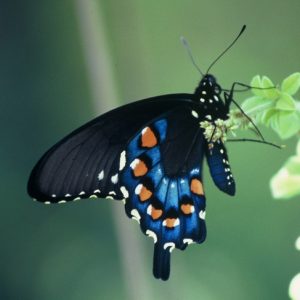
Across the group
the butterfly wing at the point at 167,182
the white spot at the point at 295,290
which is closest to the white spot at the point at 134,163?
the butterfly wing at the point at 167,182

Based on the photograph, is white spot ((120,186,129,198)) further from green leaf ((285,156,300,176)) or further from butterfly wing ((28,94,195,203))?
green leaf ((285,156,300,176))

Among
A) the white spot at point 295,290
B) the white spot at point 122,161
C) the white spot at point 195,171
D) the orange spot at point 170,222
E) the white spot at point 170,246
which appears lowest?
the white spot at point 295,290

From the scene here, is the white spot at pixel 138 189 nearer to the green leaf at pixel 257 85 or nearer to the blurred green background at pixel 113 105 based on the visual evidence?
the green leaf at pixel 257 85

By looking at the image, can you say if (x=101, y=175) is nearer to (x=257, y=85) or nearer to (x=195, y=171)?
(x=195, y=171)

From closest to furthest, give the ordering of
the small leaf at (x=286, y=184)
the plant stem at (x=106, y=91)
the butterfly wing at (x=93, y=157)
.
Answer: the small leaf at (x=286, y=184)
the butterfly wing at (x=93, y=157)
the plant stem at (x=106, y=91)

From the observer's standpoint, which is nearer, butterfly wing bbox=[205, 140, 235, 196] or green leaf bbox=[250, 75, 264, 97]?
green leaf bbox=[250, 75, 264, 97]

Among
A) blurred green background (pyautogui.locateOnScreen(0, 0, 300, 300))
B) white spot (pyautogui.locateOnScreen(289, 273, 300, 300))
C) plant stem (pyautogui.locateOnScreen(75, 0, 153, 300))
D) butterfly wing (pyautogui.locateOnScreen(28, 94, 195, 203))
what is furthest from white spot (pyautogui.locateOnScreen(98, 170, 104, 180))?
plant stem (pyautogui.locateOnScreen(75, 0, 153, 300))
